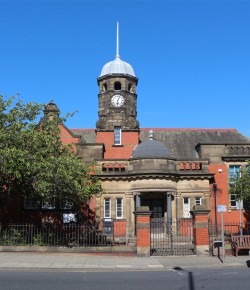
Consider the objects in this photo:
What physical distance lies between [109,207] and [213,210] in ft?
27.2

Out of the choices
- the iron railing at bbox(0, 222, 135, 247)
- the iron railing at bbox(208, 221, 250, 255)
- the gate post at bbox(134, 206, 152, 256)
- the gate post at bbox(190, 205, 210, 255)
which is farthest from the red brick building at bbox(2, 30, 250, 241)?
the gate post at bbox(134, 206, 152, 256)

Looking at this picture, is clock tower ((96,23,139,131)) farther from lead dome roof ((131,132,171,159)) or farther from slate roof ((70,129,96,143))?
lead dome roof ((131,132,171,159))

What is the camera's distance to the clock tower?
32.9 meters

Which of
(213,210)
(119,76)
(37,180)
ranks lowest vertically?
(213,210)

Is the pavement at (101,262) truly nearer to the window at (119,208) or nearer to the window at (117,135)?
the window at (119,208)

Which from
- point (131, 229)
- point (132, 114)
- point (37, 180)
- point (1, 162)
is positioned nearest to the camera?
point (1, 162)

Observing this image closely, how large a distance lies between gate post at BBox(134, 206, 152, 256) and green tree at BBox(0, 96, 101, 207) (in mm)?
3683

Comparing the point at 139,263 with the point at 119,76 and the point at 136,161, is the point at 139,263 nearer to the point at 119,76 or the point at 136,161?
the point at 136,161

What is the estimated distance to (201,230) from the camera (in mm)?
17750

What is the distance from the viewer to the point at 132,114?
3362 centimetres

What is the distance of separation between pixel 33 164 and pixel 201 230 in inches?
345

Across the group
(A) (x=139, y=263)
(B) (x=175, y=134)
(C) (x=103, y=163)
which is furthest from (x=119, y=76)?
(A) (x=139, y=263)

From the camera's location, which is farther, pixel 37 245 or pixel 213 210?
pixel 213 210

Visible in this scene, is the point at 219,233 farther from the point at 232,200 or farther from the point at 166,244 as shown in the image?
the point at 166,244
